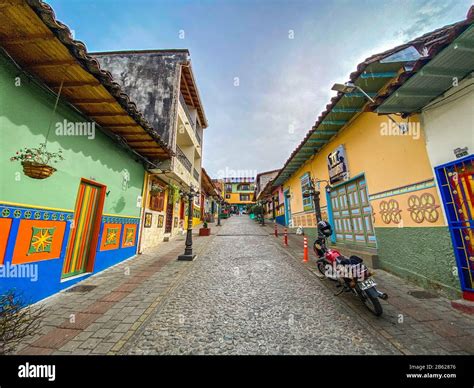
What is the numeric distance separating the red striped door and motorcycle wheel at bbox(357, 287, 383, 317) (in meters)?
6.36

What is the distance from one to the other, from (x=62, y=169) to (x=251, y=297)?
4947 mm

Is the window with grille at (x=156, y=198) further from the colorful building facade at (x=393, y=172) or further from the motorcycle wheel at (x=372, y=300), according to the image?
the motorcycle wheel at (x=372, y=300)

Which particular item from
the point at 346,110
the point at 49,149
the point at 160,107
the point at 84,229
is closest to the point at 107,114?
the point at 49,149

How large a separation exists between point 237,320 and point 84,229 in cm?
477

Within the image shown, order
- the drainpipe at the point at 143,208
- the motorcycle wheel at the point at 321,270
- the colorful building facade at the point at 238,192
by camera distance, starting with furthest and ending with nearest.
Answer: the colorful building facade at the point at 238,192
the drainpipe at the point at 143,208
the motorcycle wheel at the point at 321,270

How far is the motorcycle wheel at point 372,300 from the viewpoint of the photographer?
3.00 m

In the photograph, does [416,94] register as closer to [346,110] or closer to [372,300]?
[346,110]

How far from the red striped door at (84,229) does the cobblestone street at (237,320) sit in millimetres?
596

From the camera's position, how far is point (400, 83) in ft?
10.5

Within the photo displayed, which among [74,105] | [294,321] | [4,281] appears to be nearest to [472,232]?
[294,321]

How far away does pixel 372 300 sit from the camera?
3059 mm

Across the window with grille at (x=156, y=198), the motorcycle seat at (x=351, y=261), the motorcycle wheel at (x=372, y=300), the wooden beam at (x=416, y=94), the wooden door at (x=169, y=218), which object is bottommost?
the motorcycle wheel at (x=372, y=300)

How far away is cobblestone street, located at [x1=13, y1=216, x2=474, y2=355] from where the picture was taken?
235 centimetres

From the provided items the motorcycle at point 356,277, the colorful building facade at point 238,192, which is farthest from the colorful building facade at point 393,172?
the colorful building facade at point 238,192
